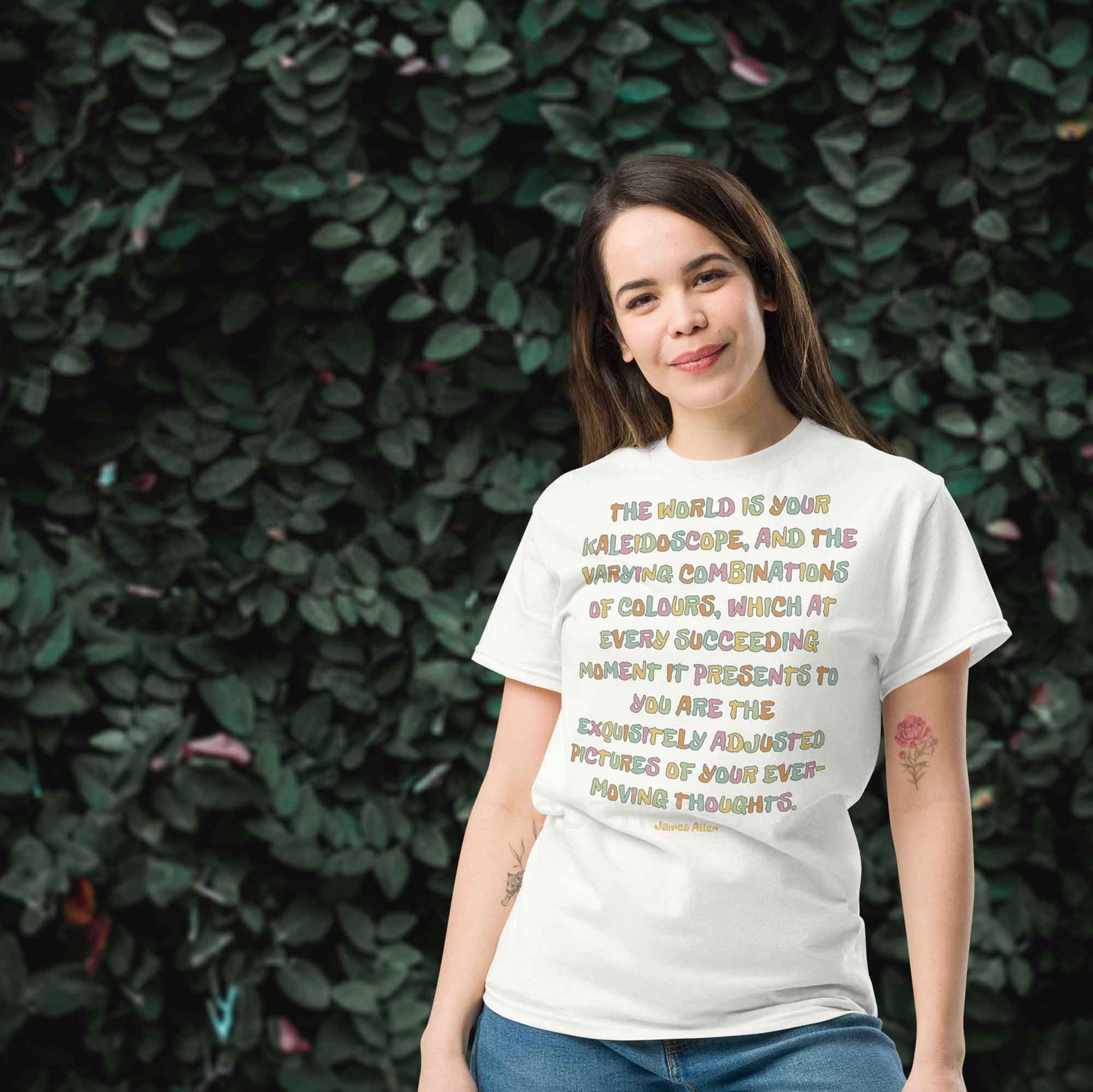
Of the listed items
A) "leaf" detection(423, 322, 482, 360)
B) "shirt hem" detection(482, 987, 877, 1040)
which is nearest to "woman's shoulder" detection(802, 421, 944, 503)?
"shirt hem" detection(482, 987, 877, 1040)

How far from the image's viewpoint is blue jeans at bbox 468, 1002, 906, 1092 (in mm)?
1005

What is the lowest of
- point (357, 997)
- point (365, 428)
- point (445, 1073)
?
point (357, 997)

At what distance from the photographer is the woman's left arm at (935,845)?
1039mm

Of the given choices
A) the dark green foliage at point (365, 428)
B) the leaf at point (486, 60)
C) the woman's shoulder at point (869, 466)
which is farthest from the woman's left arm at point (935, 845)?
the leaf at point (486, 60)

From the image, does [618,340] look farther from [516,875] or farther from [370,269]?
[370,269]

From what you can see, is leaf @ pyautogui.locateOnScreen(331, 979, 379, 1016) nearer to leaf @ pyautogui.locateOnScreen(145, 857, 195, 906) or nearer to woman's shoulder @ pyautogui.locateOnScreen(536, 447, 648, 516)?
leaf @ pyautogui.locateOnScreen(145, 857, 195, 906)

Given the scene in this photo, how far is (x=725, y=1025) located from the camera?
103 centimetres

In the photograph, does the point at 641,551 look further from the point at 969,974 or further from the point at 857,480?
the point at 969,974

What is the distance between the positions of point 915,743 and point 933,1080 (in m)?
0.27

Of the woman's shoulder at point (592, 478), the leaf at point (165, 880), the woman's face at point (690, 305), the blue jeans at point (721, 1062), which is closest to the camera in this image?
the blue jeans at point (721, 1062)

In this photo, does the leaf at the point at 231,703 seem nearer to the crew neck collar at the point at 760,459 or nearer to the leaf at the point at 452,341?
the leaf at the point at 452,341

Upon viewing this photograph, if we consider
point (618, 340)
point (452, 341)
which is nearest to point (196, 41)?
point (452, 341)

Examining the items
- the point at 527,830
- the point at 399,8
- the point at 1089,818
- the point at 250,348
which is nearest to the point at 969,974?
the point at 1089,818

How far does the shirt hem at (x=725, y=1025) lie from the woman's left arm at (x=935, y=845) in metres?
0.07
